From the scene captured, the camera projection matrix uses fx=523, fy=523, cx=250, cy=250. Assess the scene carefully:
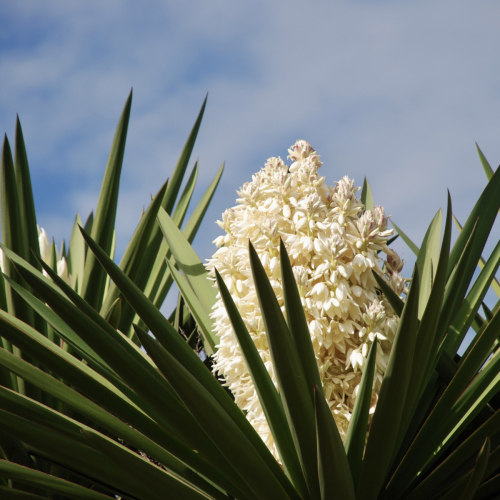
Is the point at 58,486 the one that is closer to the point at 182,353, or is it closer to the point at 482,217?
the point at 182,353

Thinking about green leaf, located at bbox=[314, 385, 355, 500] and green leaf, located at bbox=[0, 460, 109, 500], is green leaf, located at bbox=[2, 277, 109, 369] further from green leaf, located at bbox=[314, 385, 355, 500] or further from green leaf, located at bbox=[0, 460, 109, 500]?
green leaf, located at bbox=[314, 385, 355, 500]

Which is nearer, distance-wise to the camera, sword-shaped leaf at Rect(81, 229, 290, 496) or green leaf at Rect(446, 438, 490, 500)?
green leaf at Rect(446, 438, 490, 500)

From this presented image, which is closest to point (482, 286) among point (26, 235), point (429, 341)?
point (429, 341)

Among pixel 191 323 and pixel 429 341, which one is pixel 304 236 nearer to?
pixel 429 341

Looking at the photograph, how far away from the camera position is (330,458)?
1.03 meters

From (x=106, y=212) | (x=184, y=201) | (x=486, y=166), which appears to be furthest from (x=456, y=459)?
(x=184, y=201)

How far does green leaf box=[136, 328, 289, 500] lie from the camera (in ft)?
3.38

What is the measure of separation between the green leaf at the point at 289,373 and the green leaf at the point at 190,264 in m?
0.78

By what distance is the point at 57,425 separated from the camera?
1.32m

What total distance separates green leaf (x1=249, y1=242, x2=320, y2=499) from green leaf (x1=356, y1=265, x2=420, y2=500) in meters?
0.13

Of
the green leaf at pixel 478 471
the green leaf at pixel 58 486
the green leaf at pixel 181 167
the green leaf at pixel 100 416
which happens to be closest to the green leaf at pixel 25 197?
the green leaf at pixel 181 167

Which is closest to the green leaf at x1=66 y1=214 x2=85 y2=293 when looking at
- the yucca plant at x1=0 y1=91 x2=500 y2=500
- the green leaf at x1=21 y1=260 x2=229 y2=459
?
the yucca plant at x1=0 y1=91 x2=500 y2=500

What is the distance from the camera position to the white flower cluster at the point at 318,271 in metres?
1.35

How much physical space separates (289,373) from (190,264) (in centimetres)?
91
